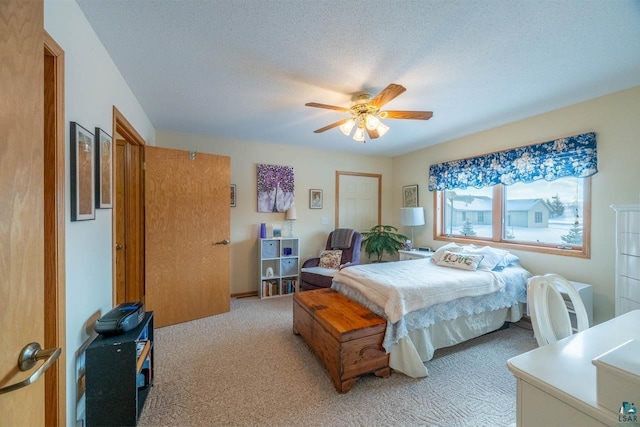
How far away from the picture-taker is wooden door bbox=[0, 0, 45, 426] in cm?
61

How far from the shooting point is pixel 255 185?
407 cm

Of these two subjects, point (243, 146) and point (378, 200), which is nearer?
point (243, 146)

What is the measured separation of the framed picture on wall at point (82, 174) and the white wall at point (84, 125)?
0.12ft

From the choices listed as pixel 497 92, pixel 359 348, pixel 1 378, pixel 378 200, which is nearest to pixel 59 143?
pixel 1 378

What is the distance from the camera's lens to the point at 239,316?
3176 millimetres

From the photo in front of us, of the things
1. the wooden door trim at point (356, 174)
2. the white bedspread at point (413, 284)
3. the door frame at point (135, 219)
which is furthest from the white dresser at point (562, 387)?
the wooden door trim at point (356, 174)

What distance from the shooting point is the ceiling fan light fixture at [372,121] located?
7.46 feet

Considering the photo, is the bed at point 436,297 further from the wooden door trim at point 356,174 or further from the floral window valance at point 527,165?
the wooden door trim at point 356,174

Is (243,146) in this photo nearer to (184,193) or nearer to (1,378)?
(184,193)

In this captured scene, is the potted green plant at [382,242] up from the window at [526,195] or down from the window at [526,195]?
down

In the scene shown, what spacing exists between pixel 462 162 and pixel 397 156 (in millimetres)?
1496

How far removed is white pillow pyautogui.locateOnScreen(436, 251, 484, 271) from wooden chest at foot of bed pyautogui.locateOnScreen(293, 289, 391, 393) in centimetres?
137

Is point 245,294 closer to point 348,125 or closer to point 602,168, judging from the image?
point 348,125

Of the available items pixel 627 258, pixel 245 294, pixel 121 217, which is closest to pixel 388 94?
pixel 627 258
